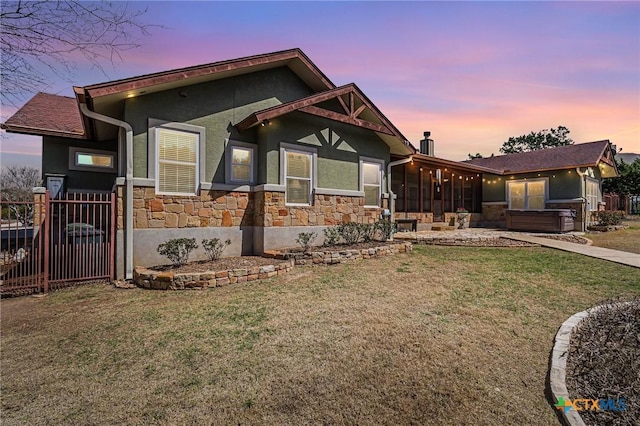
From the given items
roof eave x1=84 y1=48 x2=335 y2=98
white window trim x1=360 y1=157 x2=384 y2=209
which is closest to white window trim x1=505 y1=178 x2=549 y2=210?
white window trim x1=360 y1=157 x2=384 y2=209

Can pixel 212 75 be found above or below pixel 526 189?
above

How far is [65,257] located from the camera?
6.15 meters

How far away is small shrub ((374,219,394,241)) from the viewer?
33.7 feet

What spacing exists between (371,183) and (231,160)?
521 centimetres

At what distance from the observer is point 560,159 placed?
17.5 metres

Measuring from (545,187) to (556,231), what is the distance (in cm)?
449

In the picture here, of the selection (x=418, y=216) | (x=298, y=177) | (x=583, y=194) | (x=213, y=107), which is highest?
(x=213, y=107)

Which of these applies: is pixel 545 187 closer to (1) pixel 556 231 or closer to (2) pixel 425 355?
(1) pixel 556 231

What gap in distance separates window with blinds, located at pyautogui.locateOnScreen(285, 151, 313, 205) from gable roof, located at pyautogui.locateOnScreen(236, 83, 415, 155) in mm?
1312

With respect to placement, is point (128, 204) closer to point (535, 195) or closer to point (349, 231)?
point (349, 231)

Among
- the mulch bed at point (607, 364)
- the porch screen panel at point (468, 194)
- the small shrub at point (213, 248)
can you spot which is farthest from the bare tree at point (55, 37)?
the porch screen panel at point (468, 194)

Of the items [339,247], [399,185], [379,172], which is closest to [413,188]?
[399,185]

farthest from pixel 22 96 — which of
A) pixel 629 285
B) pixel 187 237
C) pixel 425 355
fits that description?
pixel 629 285

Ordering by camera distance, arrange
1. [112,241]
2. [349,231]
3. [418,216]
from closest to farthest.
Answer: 1. [112,241]
2. [349,231]
3. [418,216]
